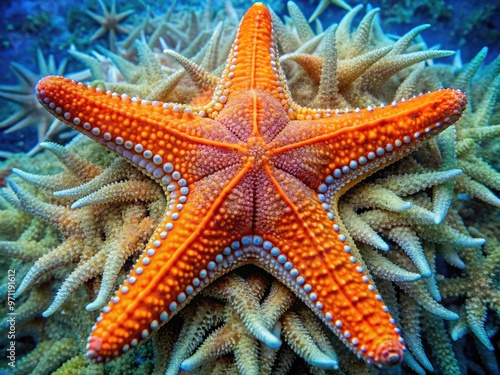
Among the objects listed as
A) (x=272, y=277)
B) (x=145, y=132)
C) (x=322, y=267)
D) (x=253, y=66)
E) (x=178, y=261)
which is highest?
(x=253, y=66)

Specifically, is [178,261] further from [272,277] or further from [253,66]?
[253,66]

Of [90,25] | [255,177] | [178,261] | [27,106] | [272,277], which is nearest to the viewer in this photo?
[178,261]

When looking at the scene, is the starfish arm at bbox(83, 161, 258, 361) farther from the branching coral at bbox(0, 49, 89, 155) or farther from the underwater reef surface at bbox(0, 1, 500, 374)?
the branching coral at bbox(0, 49, 89, 155)

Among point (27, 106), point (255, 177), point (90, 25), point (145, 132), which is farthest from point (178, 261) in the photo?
point (90, 25)

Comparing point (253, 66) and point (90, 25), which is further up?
point (253, 66)

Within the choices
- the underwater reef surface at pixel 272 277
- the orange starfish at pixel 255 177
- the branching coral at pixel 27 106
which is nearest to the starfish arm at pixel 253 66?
the orange starfish at pixel 255 177

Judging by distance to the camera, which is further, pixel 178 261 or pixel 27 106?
pixel 27 106

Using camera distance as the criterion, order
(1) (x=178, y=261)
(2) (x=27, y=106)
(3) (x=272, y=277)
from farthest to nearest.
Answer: (2) (x=27, y=106) → (3) (x=272, y=277) → (1) (x=178, y=261)
